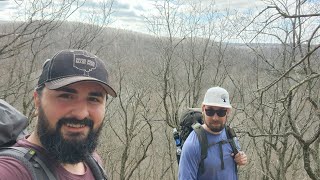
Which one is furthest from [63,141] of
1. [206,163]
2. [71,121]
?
[206,163]

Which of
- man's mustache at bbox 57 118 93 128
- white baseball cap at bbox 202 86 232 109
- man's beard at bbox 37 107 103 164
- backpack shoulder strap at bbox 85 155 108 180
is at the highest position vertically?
man's mustache at bbox 57 118 93 128

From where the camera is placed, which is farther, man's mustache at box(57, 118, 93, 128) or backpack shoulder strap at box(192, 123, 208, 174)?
backpack shoulder strap at box(192, 123, 208, 174)

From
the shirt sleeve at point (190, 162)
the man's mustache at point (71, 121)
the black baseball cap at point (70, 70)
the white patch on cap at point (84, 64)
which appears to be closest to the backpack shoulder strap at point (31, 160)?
the man's mustache at point (71, 121)

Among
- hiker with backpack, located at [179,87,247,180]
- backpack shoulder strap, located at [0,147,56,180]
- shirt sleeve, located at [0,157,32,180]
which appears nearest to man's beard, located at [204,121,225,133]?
hiker with backpack, located at [179,87,247,180]

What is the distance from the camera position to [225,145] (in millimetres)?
3562

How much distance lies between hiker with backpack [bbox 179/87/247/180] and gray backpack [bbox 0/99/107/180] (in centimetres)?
173

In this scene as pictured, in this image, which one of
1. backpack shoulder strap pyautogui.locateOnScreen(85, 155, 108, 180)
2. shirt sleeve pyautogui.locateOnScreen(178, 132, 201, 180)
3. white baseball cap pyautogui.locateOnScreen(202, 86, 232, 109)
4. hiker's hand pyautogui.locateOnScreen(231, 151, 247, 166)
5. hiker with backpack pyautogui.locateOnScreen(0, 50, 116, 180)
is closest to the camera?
hiker with backpack pyautogui.locateOnScreen(0, 50, 116, 180)

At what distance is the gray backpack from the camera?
1.28 m

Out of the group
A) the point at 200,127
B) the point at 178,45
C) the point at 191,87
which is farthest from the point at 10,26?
the point at 191,87

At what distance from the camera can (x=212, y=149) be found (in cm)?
349

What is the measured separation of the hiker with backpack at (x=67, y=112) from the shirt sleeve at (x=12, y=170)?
0.09 meters

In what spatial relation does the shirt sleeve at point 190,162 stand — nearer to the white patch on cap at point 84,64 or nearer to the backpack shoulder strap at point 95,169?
the backpack shoulder strap at point 95,169

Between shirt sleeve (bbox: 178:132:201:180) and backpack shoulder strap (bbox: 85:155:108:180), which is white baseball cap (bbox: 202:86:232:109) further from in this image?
backpack shoulder strap (bbox: 85:155:108:180)

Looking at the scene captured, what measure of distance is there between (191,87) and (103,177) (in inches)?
710
